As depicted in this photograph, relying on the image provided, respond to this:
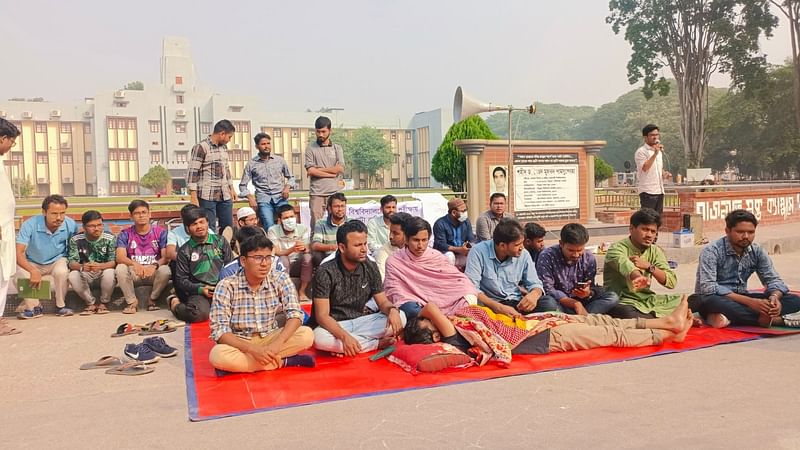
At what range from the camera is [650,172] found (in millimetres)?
9766

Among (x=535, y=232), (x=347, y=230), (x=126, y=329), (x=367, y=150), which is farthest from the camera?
(x=367, y=150)

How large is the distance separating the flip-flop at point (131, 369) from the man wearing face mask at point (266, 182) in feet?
13.0

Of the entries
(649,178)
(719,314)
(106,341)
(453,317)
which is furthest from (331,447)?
(649,178)

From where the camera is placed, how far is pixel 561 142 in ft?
45.7

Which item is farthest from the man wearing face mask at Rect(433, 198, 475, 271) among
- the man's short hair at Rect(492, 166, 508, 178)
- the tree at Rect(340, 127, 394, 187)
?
the tree at Rect(340, 127, 394, 187)

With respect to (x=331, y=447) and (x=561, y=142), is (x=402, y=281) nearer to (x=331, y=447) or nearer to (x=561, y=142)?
(x=331, y=447)

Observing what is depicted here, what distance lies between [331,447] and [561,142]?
1171 cm

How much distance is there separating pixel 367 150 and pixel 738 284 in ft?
222

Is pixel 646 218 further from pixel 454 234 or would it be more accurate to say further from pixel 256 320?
pixel 256 320

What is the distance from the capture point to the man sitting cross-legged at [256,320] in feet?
14.8

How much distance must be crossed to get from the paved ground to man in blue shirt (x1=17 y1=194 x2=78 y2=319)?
200 centimetres

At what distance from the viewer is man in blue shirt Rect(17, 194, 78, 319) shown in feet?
22.4

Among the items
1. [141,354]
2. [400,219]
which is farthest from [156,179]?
[141,354]

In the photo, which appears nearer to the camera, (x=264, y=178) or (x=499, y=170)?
(x=264, y=178)
